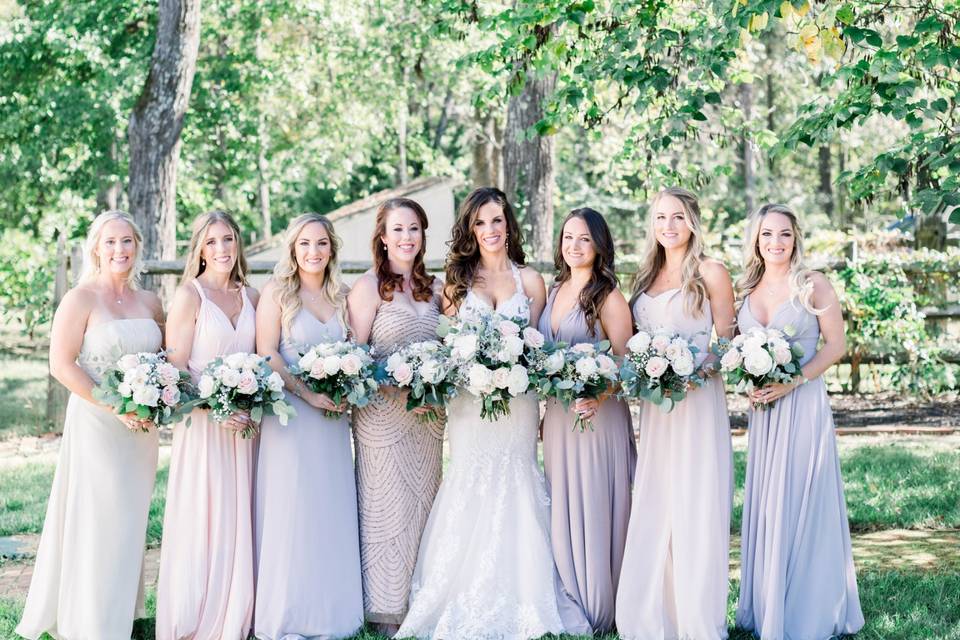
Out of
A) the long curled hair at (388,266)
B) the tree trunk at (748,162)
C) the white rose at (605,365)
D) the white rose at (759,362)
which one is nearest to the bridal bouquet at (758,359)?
the white rose at (759,362)

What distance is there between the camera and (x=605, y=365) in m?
5.43

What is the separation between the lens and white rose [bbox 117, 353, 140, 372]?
5.37 m

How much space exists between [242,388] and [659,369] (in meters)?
2.09

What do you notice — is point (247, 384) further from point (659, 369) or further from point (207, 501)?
point (659, 369)

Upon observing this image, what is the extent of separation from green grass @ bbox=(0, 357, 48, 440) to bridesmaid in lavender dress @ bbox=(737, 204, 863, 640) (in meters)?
Answer: 9.47

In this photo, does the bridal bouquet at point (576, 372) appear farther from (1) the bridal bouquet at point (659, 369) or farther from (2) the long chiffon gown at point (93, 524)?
(2) the long chiffon gown at point (93, 524)

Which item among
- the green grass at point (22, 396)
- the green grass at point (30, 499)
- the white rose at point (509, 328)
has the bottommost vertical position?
the green grass at point (30, 499)

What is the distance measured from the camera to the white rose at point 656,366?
5.31 m

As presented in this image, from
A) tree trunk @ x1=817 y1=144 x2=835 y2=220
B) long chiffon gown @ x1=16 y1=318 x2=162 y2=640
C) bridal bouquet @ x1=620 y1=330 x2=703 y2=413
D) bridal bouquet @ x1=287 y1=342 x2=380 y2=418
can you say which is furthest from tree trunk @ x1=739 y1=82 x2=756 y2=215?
long chiffon gown @ x1=16 y1=318 x2=162 y2=640

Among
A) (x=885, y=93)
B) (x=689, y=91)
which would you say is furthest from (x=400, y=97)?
(x=885, y=93)

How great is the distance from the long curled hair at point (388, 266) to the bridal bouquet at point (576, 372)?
924 millimetres

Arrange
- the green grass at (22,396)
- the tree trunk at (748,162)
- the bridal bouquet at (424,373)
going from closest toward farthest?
1. the bridal bouquet at (424,373)
2. the green grass at (22,396)
3. the tree trunk at (748,162)

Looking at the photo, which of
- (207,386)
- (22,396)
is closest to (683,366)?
(207,386)

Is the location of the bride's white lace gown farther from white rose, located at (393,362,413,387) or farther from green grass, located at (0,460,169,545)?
green grass, located at (0,460,169,545)
